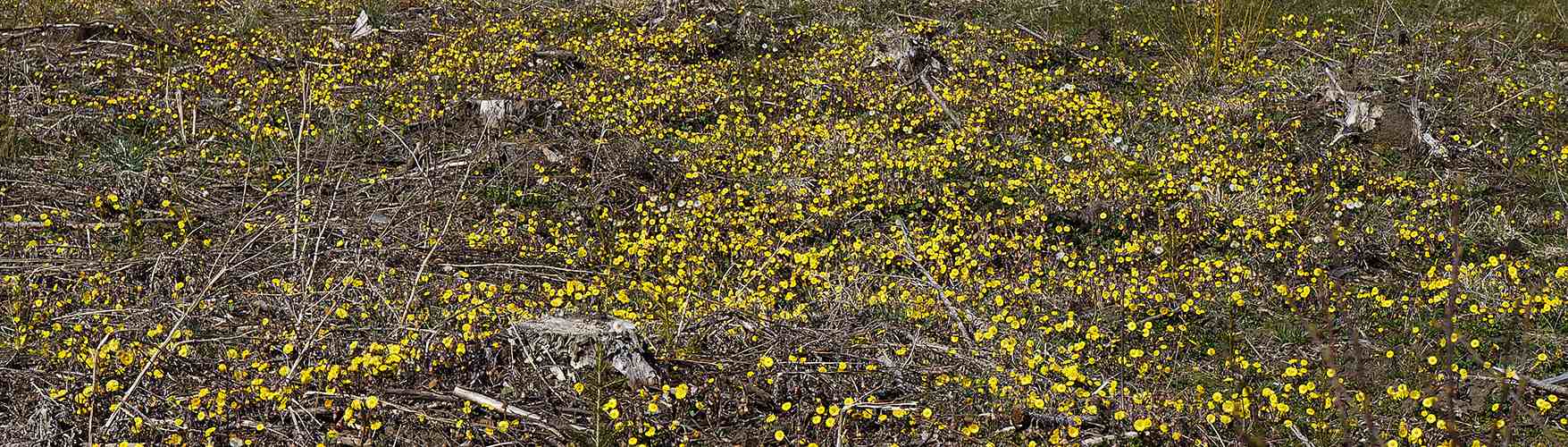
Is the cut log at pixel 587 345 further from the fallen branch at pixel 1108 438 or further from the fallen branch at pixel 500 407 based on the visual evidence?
the fallen branch at pixel 1108 438

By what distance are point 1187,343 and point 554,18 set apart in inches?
184

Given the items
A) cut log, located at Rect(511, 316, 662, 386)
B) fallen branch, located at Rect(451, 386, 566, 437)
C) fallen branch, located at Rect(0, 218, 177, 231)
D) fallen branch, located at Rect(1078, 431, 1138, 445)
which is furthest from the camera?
fallen branch, located at Rect(0, 218, 177, 231)

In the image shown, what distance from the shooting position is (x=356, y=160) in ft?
19.0

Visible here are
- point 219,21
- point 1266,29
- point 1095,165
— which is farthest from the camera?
point 219,21

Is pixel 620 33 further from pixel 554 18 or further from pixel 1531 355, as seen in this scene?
pixel 1531 355

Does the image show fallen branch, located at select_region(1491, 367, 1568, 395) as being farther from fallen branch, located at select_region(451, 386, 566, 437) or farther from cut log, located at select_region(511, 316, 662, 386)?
fallen branch, located at select_region(451, 386, 566, 437)

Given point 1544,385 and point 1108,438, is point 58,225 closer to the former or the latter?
point 1108,438

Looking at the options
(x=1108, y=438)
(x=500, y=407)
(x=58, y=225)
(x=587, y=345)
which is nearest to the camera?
(x=1108, y=438)

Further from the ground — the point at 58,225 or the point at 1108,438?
the point at 58,225

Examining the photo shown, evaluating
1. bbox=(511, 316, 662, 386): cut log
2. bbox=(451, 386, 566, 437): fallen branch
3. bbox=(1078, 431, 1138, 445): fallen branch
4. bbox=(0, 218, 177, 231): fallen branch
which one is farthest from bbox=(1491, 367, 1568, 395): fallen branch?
bbox=(0, 218, 177, 231): fallen branch

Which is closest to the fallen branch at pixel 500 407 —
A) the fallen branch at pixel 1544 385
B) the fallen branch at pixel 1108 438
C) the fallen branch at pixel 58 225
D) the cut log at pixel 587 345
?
the cut log at pixel 587 345

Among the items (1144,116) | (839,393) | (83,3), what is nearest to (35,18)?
(83,3)

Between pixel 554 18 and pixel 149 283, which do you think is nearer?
pixel 149 283

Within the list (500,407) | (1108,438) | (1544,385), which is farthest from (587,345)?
(1544,385)
